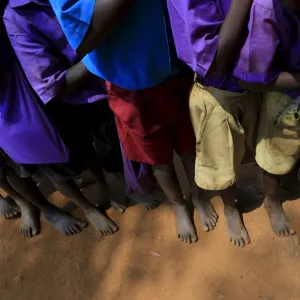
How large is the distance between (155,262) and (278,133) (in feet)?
3.20

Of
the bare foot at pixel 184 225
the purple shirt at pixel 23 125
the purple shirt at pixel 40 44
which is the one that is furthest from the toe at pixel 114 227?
the purple shirt at pixel 40 44

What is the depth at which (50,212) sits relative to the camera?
8.05 feet

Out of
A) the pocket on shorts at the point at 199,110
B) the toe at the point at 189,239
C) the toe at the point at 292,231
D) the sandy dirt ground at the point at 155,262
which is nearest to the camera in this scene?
the pocket on shorts at the point at 199,110

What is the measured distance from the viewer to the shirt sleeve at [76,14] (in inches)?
48.2

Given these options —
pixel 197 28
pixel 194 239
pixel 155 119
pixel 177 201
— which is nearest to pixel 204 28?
pixel 197 28

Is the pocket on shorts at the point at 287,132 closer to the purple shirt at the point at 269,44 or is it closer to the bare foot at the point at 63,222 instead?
the purple shirt at the point at 269,44

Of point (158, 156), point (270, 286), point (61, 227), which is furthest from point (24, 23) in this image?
point (270, 286)

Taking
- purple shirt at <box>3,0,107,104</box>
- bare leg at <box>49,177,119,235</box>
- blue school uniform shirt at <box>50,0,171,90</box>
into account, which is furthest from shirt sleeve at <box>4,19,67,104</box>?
bare leg at <box>49,177,119,235</box>

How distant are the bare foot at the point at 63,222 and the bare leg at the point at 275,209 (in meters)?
1.09

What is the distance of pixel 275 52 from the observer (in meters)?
1.29

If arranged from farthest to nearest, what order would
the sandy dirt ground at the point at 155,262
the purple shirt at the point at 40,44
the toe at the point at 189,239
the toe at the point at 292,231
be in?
the toe at the point at 189,239 < the toe at the point at 292,231 < the sandy dirt ground at the point at 155,262 < the purple shirt at the point at 40,44

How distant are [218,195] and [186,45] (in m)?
1.22

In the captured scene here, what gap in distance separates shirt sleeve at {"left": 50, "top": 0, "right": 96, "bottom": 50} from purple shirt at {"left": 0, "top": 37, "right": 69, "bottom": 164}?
465mm

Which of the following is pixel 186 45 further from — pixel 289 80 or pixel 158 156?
pixel 158 156
